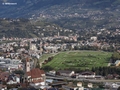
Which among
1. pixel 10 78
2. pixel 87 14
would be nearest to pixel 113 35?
pixel 10 78

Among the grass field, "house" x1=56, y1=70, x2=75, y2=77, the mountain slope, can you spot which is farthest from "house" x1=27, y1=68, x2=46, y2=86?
the mountain slope

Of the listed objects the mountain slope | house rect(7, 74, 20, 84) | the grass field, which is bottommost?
the grass field

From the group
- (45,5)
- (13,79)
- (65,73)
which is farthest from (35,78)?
(45,5)

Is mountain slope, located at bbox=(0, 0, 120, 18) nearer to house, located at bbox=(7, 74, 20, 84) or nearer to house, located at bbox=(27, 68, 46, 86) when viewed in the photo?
house, located at bbox=(7, 74, 20, 84)

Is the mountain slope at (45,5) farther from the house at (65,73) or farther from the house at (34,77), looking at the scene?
the house at (34,77)

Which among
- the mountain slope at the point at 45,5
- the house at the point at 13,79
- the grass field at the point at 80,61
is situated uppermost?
the mountain slope at the point at 45,5

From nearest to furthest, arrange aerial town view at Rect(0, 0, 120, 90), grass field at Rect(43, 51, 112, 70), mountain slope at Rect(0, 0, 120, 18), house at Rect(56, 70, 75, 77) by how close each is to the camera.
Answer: aerial town view at Rect(0, 0, 120, 90)
house at Rect(56, 70, 75, 77)
grass field at Rect(43, 51, 112, 70)
mountain slope at Rect(0, 0, 120, 18)

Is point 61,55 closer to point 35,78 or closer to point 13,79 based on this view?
point 13,79

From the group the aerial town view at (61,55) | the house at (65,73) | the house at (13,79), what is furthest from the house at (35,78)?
the house at (65,73)
